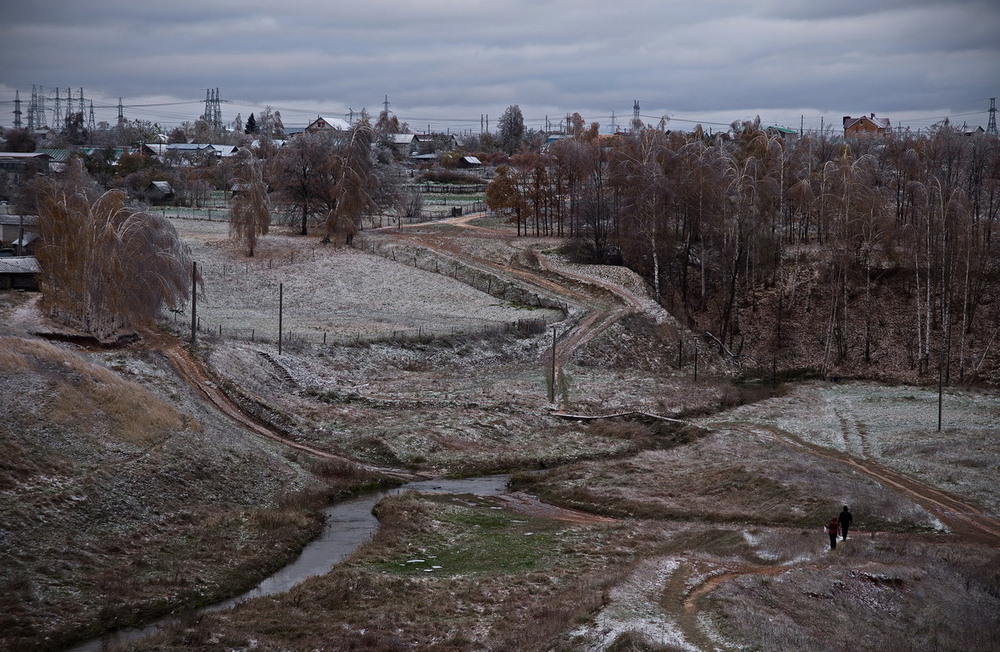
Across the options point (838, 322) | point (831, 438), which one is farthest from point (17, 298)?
point (838, 322)

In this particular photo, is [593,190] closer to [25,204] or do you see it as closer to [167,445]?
[25,204]

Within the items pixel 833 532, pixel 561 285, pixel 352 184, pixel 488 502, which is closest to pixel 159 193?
pixel 352 184

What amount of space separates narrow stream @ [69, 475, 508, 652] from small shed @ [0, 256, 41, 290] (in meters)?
38.1

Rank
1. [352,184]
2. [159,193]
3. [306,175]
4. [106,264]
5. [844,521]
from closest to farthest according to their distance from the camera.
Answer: [844,521] → [106,264] → [352,184] → [306,175] → [159,193]

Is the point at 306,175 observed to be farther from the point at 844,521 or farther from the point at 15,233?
the point at 844,521

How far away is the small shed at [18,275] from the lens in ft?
214

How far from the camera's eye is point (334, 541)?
33656 millimetres

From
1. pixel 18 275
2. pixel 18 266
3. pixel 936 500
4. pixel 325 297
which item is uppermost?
pixel 18 266

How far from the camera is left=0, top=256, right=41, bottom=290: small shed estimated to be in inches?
2564

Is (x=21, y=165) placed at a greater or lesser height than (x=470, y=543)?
greater

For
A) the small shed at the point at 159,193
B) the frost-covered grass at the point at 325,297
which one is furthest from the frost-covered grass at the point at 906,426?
the small shed at the point at 159,193

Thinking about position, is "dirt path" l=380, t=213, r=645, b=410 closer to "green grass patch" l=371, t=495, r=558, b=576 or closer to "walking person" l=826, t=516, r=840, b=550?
"green grass patch" l=371, t=495, r=558, b=576

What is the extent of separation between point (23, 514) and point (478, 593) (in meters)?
14.3

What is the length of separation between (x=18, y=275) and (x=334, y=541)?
4348 centimetres
